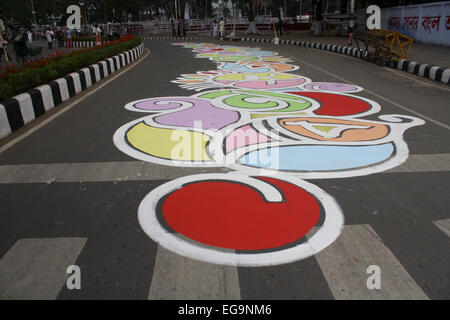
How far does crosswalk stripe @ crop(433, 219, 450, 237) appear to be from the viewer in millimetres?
3035

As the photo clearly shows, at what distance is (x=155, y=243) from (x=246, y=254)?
68 centimetres

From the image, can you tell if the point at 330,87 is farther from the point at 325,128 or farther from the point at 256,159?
the point at 256,159

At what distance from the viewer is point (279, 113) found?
6.73 m

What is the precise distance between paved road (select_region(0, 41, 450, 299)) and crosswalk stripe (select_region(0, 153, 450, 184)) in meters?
0.01

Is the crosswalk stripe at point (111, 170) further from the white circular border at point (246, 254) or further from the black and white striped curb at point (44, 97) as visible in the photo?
the black and white striped curb at point (44, 97)

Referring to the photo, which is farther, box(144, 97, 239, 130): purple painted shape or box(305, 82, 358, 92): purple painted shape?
box(305, 82, 358, 92): purple painted shape

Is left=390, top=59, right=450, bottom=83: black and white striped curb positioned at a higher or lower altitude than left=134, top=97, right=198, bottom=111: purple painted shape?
higher

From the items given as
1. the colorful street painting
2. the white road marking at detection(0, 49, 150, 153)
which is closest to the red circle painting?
the colorful street painting

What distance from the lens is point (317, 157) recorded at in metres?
4.62

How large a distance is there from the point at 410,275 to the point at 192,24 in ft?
150

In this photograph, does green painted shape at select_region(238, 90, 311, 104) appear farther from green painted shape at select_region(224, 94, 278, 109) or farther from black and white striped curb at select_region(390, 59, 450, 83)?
black and white striped curb at select_region(390, 59, 450, 83)

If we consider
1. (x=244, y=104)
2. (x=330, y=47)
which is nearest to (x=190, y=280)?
(x=244, y=104)

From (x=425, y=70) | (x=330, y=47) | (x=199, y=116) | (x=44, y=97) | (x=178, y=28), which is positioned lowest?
(x=199, y=116)

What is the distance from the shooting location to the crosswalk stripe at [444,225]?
119 inches
